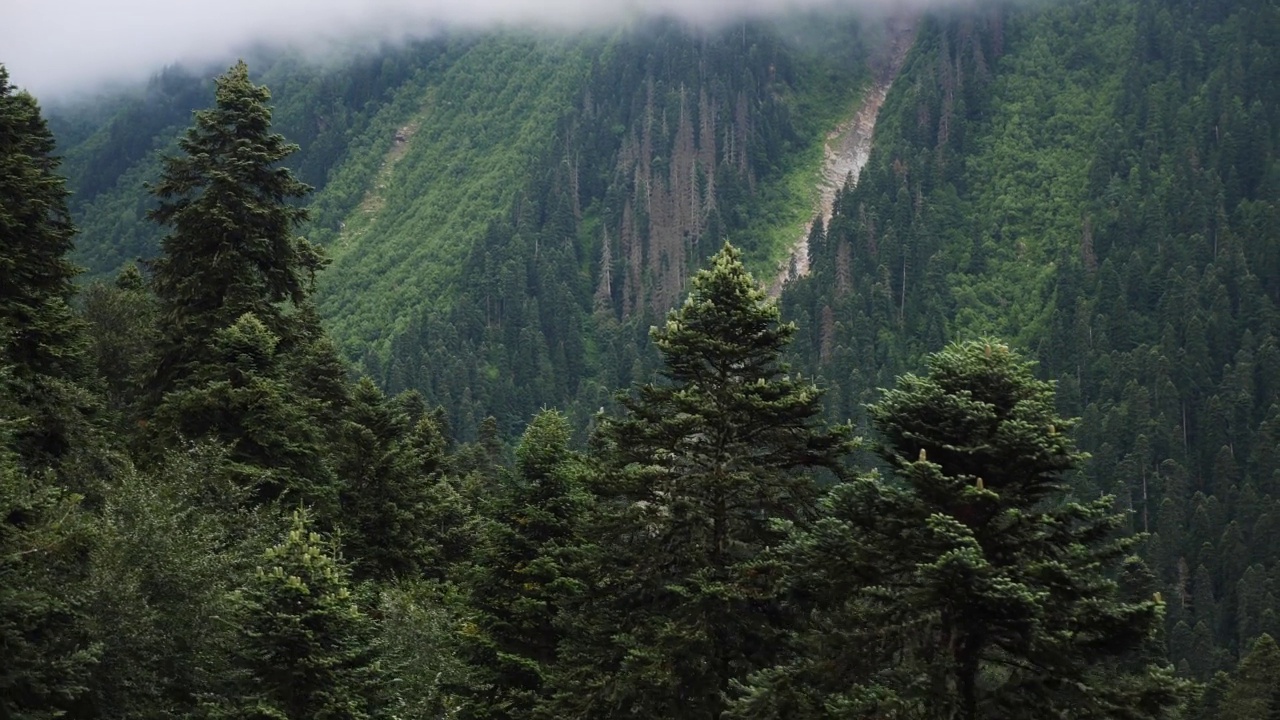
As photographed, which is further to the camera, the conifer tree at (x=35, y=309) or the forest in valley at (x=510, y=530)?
the conifer tree at (x=35, y=309)

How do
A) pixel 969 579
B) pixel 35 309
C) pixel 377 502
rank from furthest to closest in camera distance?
pixel 377 502, pixel 35 309, pixel 969 579

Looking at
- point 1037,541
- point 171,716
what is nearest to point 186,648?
point 171,716

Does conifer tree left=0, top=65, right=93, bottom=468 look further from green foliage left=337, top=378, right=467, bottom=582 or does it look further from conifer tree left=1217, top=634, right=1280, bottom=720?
conifer tree left=1217, top=634, right=1280, bottom=720

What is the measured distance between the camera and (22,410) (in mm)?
27406

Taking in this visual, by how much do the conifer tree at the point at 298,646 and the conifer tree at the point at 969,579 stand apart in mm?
8180

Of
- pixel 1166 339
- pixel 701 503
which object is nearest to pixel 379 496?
pixel 701 503

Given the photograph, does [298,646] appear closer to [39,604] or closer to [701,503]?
[39,604]

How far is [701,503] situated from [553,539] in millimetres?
7875

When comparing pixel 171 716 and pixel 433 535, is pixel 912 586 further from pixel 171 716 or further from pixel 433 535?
pixel 433 535

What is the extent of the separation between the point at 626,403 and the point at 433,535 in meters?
32.8

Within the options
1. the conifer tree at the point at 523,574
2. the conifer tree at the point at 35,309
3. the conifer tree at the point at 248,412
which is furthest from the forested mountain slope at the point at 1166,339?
the conifer tree at the point at 35,309

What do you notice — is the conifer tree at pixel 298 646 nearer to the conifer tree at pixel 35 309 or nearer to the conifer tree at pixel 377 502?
the conifer tree at pixel 35 309

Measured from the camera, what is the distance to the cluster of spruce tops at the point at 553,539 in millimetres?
18266

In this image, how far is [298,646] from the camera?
22469mm
